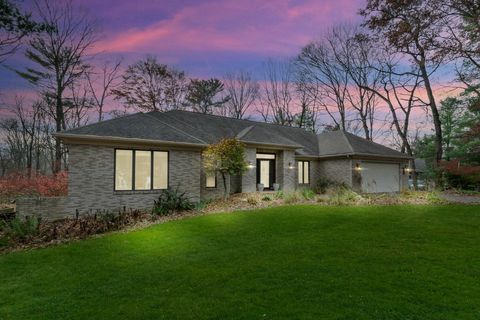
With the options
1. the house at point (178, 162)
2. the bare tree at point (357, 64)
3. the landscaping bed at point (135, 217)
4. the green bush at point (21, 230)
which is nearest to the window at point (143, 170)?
the house at point (178, 162)

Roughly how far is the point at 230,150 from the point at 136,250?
732 centimetres

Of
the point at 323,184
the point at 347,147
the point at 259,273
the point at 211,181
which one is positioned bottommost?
the point at 259,273

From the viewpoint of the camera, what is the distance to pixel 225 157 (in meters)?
13.6

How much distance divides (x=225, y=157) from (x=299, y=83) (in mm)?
22124

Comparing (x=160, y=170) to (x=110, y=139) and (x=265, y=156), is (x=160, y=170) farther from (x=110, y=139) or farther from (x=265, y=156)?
(x=265, y=156)

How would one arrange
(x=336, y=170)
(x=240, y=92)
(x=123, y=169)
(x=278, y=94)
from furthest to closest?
1. (x=278, y=94)
2. (x=240, y=92)
3. (x=336, y=170)
4. (x=123, y=169)

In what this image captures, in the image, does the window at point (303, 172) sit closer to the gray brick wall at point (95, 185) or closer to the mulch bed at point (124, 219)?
the mulch bed at point (124, 219)

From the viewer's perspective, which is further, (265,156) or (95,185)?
(265,156)

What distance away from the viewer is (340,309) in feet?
12.9

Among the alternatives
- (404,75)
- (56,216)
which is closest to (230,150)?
(56,216)

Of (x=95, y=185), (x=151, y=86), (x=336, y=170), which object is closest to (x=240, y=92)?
(x=151, y=86)

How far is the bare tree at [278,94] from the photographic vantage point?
→ 33.4 meters

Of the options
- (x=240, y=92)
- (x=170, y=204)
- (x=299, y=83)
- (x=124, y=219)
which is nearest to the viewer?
(x=124, y=219)

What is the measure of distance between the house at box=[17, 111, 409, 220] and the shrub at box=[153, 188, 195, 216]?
98 centimetres
